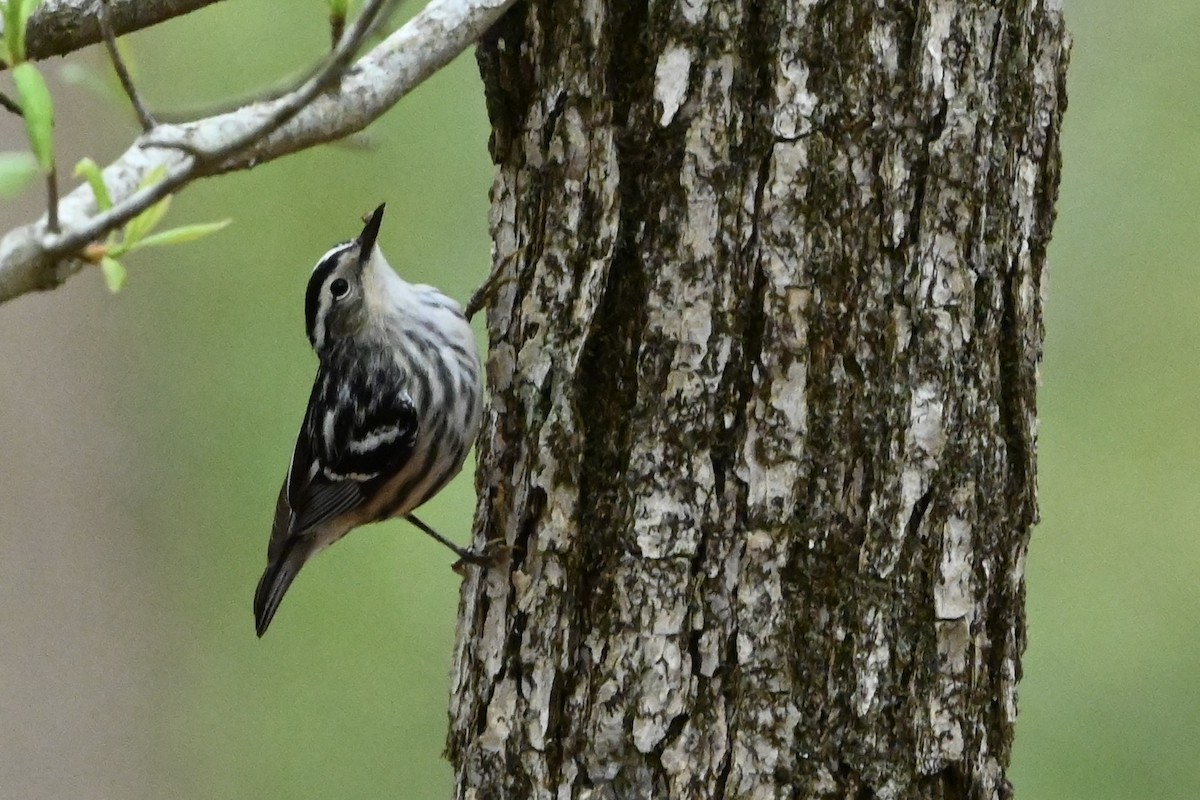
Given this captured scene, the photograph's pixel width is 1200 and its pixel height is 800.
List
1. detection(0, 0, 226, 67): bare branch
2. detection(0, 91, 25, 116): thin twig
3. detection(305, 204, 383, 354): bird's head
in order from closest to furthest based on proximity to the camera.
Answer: detection(0, 91, 25, 116): thin twig, detection(0, 0, 226, 67): bare branch, detection(305, 204, 383, 354): bird's head

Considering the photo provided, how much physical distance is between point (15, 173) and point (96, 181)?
0.08 meters

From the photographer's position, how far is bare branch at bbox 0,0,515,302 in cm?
124

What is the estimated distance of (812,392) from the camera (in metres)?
2.08

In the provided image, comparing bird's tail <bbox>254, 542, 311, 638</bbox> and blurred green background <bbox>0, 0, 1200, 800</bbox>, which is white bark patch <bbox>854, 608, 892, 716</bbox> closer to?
bird's tail <bbox>254, 542, 311, 638</bbox>

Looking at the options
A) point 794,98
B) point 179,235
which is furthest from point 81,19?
point 794,98

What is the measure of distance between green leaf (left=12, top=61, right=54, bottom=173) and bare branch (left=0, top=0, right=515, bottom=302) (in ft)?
0.25

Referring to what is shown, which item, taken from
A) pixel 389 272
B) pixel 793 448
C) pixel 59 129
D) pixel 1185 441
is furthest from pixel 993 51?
pixel 59 129

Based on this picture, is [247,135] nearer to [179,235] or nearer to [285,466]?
[179,235]

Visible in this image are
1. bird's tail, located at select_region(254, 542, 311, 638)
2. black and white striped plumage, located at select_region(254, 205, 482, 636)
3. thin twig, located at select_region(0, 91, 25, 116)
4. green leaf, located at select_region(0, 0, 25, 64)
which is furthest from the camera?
bird's tail, located at select_region(254, 542, 311, 638)

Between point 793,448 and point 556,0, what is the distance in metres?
0.94

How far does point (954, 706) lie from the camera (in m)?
2.11

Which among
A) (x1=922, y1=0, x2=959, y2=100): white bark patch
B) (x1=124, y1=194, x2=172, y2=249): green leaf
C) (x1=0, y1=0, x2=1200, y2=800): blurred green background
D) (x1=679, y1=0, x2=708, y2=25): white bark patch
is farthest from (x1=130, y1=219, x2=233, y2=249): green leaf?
(x1=0, y1=0, x2=1200, y2=800): blurred green background

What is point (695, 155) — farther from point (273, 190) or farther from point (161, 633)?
point (161, 633)

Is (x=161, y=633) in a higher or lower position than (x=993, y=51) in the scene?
lower
